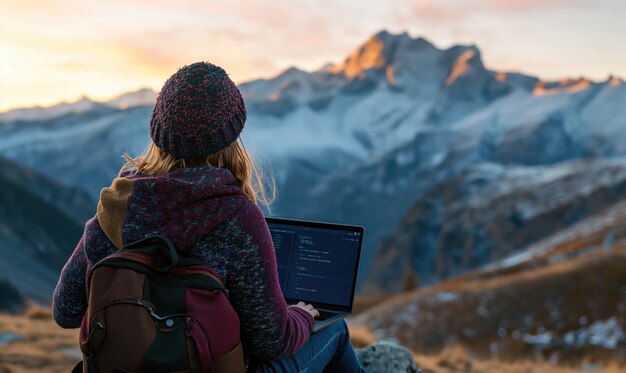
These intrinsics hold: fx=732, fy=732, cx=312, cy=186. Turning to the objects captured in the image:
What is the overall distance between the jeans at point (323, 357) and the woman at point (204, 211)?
1.8 inches

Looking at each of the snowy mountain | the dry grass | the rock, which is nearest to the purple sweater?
the rock

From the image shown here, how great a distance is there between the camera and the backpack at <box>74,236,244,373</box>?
136 inches

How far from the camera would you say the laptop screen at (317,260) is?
489 cm

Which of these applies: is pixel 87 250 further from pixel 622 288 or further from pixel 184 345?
pixel 622 288

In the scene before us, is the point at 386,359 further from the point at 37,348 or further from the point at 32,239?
the point at 32,239

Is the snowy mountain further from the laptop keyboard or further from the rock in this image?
the laptop keyboard

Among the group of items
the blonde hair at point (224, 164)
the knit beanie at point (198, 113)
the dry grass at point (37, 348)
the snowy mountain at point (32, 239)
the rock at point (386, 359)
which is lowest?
the snowy mountain at point (32, 239)

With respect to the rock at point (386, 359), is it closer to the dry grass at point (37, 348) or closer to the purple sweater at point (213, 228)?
the purple sweater at point (213, 228)

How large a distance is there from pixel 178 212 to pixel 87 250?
0.62m

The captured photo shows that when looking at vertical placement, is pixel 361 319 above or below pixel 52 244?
above

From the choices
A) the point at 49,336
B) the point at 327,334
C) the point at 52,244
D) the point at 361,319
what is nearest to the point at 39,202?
the point at 52,244

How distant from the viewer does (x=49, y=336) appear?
44.3 ft

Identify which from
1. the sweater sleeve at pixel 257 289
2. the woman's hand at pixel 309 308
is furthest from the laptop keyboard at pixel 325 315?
the sweater sleeve at pixel 257 289

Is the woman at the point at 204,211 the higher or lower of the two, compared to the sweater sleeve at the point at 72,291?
higher
